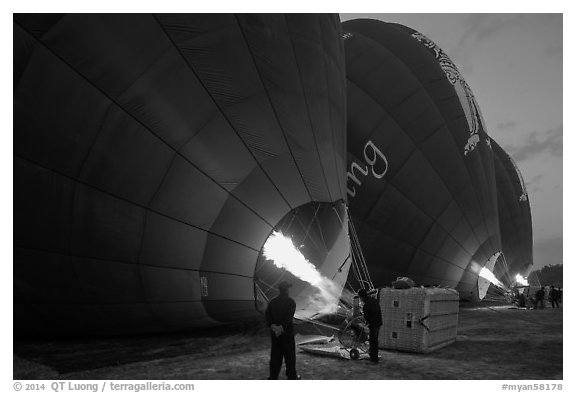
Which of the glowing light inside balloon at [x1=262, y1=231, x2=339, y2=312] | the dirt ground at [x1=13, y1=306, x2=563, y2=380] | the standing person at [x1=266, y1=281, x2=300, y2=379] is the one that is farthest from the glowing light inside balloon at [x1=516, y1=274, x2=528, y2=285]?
the standing person at [x1=266, y1=281, x2=300, y2=379]

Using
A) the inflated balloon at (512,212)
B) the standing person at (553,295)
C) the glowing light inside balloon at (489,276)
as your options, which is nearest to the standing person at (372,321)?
the glowing light inside balloon at (489,276)

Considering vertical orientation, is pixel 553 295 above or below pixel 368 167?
below

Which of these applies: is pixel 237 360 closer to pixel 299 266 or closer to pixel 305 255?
pixel 299 266

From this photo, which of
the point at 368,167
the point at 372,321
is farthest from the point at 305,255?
the point at 368,167

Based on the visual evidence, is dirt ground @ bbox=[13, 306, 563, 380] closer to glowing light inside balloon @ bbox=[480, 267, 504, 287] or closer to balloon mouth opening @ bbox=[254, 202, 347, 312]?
balloon mouth opening @ bbox=[254, 202, 347, 312]

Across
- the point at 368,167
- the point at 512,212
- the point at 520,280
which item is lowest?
the point at 520,280

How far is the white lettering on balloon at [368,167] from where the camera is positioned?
1216 cm

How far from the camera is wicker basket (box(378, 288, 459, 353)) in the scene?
6.56 meters

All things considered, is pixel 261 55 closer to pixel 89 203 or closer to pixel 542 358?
pixel 89 203

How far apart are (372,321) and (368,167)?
22.1 ft

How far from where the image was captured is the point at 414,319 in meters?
6.63

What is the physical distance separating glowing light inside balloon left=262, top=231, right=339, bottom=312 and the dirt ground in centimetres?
118

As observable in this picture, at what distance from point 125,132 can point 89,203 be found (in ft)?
3.10
